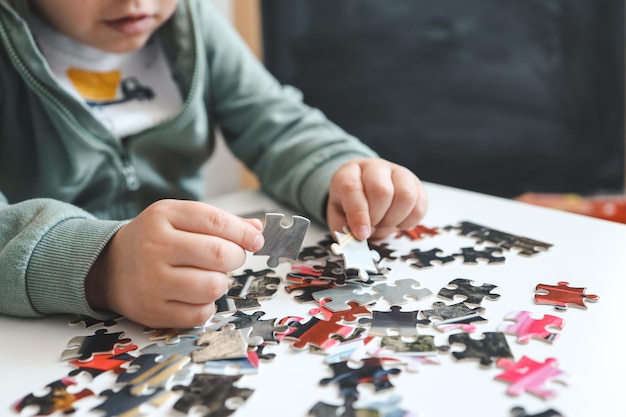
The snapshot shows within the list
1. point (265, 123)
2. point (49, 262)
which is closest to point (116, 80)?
point (265, 123)

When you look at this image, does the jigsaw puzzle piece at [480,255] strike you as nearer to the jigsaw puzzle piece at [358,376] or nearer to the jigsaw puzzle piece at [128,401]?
the jigsaw puzzle piece at [358,376]

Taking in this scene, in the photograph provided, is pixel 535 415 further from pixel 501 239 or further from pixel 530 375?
pixel 501 239

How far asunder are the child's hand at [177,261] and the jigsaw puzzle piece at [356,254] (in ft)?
0.37

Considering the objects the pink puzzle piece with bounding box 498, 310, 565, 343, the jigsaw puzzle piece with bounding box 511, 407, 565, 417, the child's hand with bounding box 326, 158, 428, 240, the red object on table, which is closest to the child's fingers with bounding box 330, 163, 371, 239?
the child's hand with bounding box 326, 158, 428, 240

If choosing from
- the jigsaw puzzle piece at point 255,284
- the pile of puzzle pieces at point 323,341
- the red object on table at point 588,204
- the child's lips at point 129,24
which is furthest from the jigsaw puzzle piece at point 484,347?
the red object on table at point 588,204

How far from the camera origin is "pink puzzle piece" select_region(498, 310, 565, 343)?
1.84 ft

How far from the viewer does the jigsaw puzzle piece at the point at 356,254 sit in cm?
70

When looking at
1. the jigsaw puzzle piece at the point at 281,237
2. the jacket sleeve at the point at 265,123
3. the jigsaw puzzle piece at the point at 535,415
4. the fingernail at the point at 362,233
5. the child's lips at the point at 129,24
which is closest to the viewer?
the jigsaw puzzle piece at the point at 535,415

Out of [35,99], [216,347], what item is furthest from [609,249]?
[35,99]

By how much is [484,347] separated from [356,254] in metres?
0.22

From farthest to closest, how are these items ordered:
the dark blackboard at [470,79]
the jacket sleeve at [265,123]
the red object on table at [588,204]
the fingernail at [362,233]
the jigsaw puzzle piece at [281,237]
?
the dark blackboard at [470,79]
the red object on table at [588,204]
the jacket sleeve at [265,123]
the fingernail at [362,233]
the jigsaw puzzle piece at [281,237]

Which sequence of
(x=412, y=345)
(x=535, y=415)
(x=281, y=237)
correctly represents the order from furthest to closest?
(x=281, y=237) < (x=412, y=345) < (x=535, y=415)

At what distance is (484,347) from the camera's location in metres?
0.54

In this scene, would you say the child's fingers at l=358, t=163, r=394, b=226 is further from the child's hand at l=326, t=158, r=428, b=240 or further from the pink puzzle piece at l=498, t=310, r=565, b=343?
the pink puzzle piece at l=498, t=310, r=565, b=343
